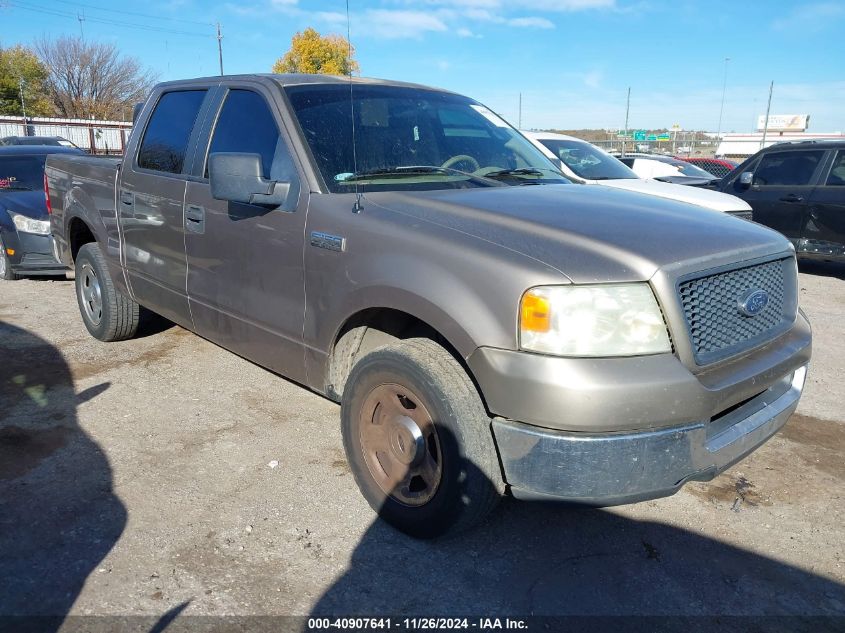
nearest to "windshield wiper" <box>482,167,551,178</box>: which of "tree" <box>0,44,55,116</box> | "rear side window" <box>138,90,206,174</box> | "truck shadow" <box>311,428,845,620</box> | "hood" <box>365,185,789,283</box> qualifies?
"hood" <box>365,185,789,283</box>

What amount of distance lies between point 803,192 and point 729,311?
301 inches

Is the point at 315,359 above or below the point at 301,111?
below

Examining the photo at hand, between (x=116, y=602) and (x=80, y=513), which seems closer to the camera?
(x=116, y=602)

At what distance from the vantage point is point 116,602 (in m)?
2.51

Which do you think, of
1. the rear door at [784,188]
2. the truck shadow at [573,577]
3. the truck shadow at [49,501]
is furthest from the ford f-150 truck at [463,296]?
the rear door at [784,188]

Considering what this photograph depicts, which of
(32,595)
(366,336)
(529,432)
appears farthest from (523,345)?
(32,595)

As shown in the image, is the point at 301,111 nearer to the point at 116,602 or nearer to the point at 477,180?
the point at 477,180

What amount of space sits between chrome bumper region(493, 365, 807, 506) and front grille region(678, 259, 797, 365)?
31 cm

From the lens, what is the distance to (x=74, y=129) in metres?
31.2

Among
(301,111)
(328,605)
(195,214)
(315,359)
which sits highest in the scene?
(301,111)

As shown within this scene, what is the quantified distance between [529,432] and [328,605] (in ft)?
3.29

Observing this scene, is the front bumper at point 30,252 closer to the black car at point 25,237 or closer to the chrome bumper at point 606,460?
the black car at point 25,237

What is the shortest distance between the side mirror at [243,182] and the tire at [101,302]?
248 centimetres

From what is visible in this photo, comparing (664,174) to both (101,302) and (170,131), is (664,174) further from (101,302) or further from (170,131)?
(101,302)
